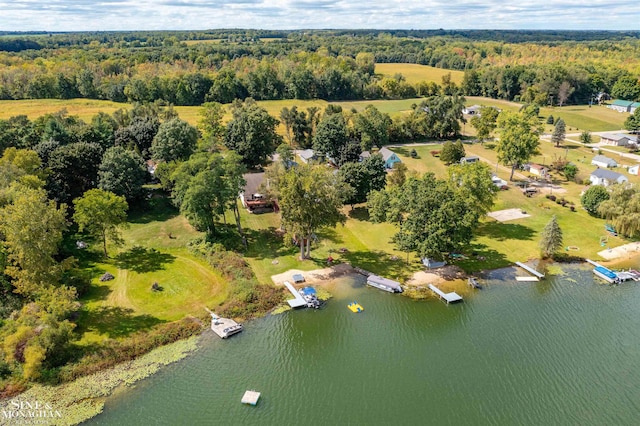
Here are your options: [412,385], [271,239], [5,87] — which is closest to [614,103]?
[271,239]

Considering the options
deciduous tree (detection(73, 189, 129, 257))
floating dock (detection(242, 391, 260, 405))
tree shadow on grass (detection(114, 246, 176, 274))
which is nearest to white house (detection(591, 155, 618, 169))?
tree shadow on grass (detection(114, 246, 176, 274))

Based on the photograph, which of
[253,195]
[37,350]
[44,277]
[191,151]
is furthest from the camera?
[191,151]

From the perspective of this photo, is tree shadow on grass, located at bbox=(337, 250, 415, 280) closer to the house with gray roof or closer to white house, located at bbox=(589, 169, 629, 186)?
white house, located at bbox=(589, 169, 629, 186)

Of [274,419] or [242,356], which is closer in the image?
[274,419]

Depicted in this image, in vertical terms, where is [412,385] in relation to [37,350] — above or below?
below

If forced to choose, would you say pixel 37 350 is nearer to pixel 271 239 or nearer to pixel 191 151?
pixel 271 239

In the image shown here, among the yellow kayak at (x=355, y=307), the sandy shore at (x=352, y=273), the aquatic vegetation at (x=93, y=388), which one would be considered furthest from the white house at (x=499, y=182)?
the aquatic vegetation at (x=93, y=388)

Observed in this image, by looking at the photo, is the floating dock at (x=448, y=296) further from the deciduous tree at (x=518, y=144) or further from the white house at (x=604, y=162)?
the white house at (x=604, y=162)
